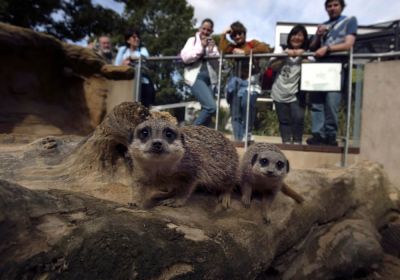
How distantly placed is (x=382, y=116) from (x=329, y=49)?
1.15 m

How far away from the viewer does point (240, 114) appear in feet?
17.0

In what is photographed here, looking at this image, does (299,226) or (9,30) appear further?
(9,30)

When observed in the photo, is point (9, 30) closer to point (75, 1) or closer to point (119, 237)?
point (119, 237)

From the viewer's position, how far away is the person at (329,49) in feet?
15.6

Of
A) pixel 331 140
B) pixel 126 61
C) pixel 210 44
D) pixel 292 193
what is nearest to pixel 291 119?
pixel 331 140

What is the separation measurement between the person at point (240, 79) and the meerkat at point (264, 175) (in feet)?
6.76

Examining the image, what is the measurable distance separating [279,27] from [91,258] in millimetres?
8755

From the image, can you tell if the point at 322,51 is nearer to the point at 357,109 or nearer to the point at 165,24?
the point at 357,109

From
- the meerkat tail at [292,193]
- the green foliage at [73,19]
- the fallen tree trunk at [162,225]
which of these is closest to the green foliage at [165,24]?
the green foliage at [73,19]

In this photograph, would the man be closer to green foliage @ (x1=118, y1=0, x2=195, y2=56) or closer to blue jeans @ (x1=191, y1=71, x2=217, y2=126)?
blue jeans @ (x1=191, y1=71, x2=217, y2=126)

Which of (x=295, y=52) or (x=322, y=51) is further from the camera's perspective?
(x=295, y=52)

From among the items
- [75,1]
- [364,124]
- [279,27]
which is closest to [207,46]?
[364,124]

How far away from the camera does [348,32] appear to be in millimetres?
4789

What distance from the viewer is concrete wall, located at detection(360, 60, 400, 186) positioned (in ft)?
17.0
